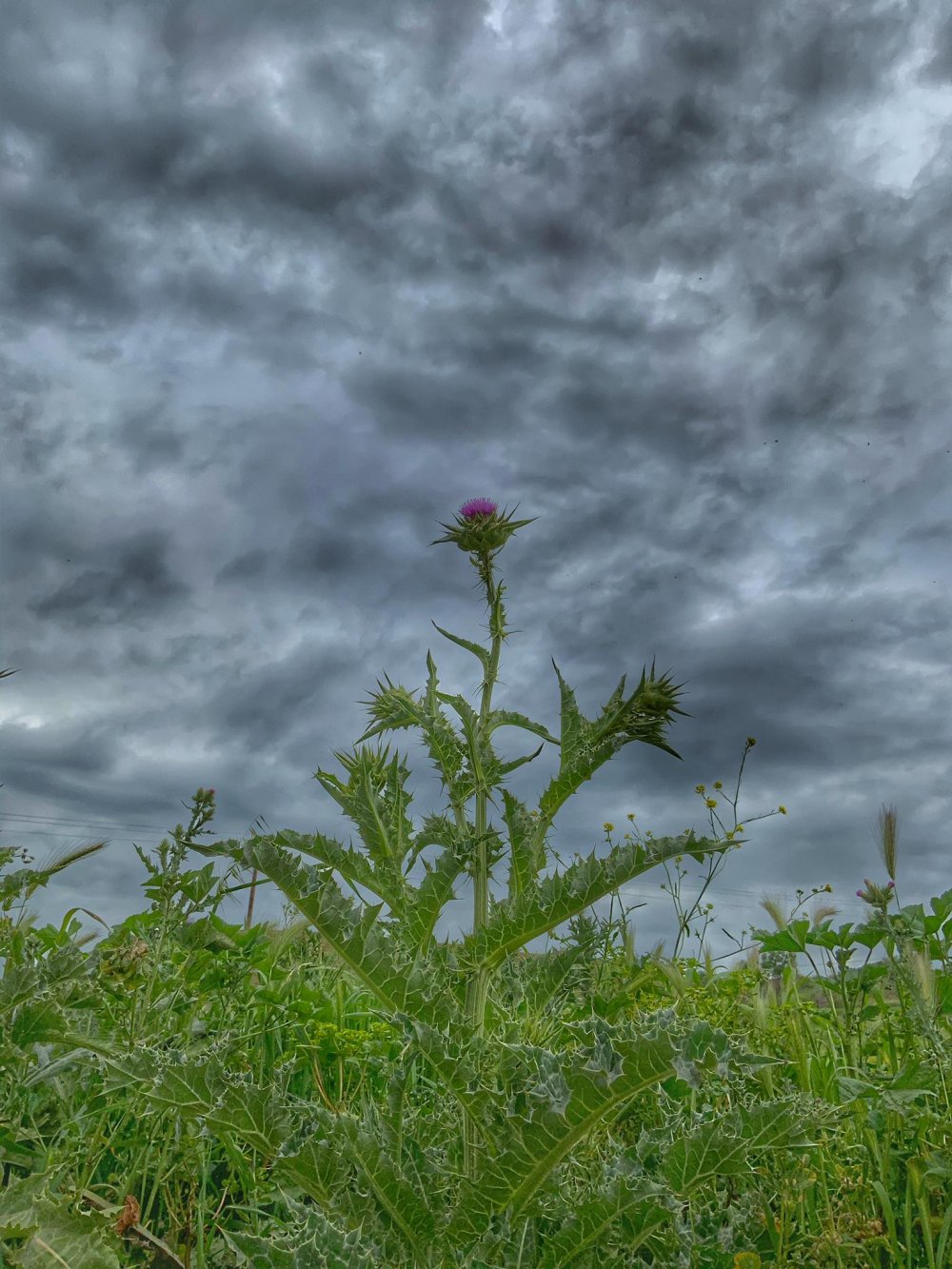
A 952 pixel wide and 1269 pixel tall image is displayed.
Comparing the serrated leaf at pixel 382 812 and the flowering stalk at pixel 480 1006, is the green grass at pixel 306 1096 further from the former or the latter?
the serrated leaf at pixel 382 812

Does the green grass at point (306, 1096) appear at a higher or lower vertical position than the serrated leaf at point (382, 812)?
lower

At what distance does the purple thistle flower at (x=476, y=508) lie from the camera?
338 centimetres

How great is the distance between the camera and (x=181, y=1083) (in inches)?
89.6

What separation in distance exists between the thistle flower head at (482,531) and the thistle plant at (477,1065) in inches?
21.7

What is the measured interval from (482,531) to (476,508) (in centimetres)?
19

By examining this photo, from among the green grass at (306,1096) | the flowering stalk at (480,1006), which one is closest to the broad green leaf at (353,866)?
the flowering stalk at (480,1006)

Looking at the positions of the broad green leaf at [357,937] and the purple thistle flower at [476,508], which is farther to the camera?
the purple thistle flower at [476,508]

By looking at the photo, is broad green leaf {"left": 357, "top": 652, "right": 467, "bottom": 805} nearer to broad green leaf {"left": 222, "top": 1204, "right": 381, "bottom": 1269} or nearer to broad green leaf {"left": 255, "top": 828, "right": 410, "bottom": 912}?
broad green leaf {"left": 255, "top": 828, "right": 410, "bottom": 912}

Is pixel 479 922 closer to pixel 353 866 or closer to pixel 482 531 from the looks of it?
pixel 353 866

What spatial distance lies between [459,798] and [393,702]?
1.36 feet

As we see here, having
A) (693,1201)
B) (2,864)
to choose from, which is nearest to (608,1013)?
(693,1201)

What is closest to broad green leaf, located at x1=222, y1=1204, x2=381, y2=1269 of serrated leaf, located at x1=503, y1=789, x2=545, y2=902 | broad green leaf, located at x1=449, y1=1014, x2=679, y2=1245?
broad green leaf, located at x1=449, y1=1014, x2=679, y2=1245

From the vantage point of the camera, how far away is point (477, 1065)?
2430mm

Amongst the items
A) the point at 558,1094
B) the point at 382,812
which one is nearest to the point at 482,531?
the point at 382,812
